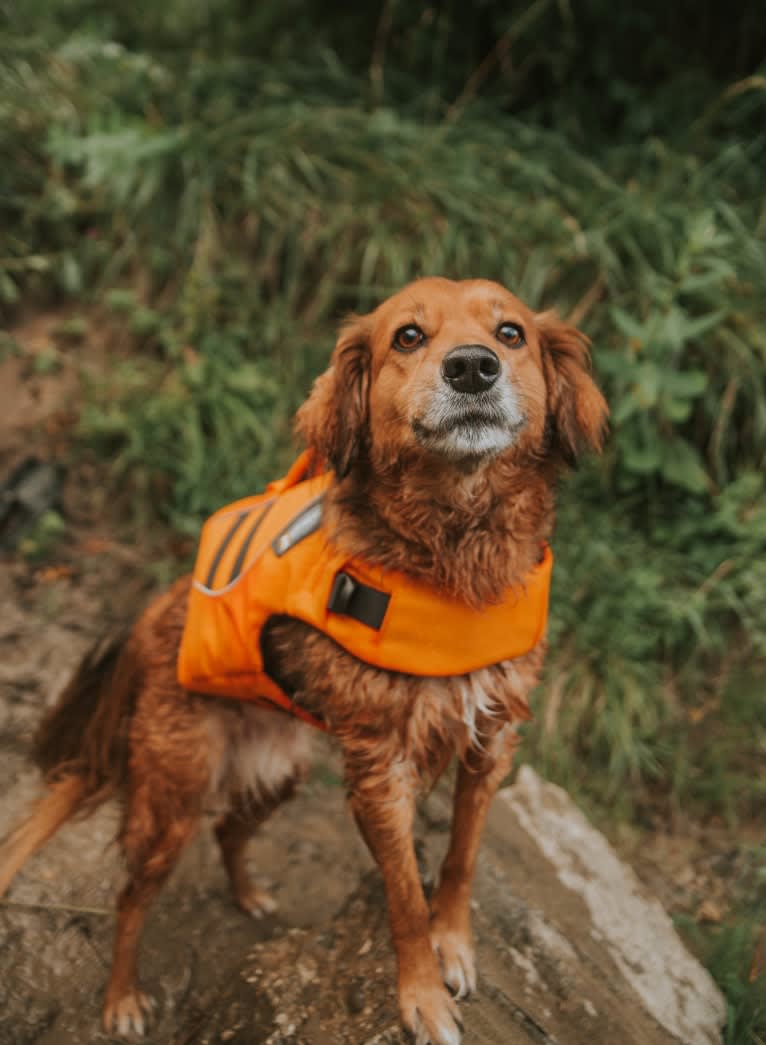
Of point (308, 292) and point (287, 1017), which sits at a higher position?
point (308, 292)

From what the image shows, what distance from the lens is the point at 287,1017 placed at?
6.89 ft

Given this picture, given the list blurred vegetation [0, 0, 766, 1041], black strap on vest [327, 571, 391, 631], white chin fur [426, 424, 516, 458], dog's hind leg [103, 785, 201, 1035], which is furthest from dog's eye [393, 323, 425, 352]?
blurred vegetation [0, 0, 766, 1041]

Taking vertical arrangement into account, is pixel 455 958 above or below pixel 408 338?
below

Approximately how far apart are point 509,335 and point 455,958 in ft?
5.22

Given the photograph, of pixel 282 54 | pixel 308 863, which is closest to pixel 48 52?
pixel 282 54

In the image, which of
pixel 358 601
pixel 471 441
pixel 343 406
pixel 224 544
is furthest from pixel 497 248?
pixel 358 601

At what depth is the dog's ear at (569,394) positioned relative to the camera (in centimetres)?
225

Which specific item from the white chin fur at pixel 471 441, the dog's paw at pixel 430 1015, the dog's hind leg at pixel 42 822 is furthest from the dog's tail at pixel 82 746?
the white chin fur at pixel 471 441

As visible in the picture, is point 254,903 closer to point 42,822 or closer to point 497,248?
point 42,822

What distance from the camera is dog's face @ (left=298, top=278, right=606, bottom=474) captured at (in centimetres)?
200

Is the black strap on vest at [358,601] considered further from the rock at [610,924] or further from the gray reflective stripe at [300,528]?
the rock at [610,924]

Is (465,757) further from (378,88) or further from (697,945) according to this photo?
(378,88)

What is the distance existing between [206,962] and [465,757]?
1220 mm

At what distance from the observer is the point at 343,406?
2.24 meters
